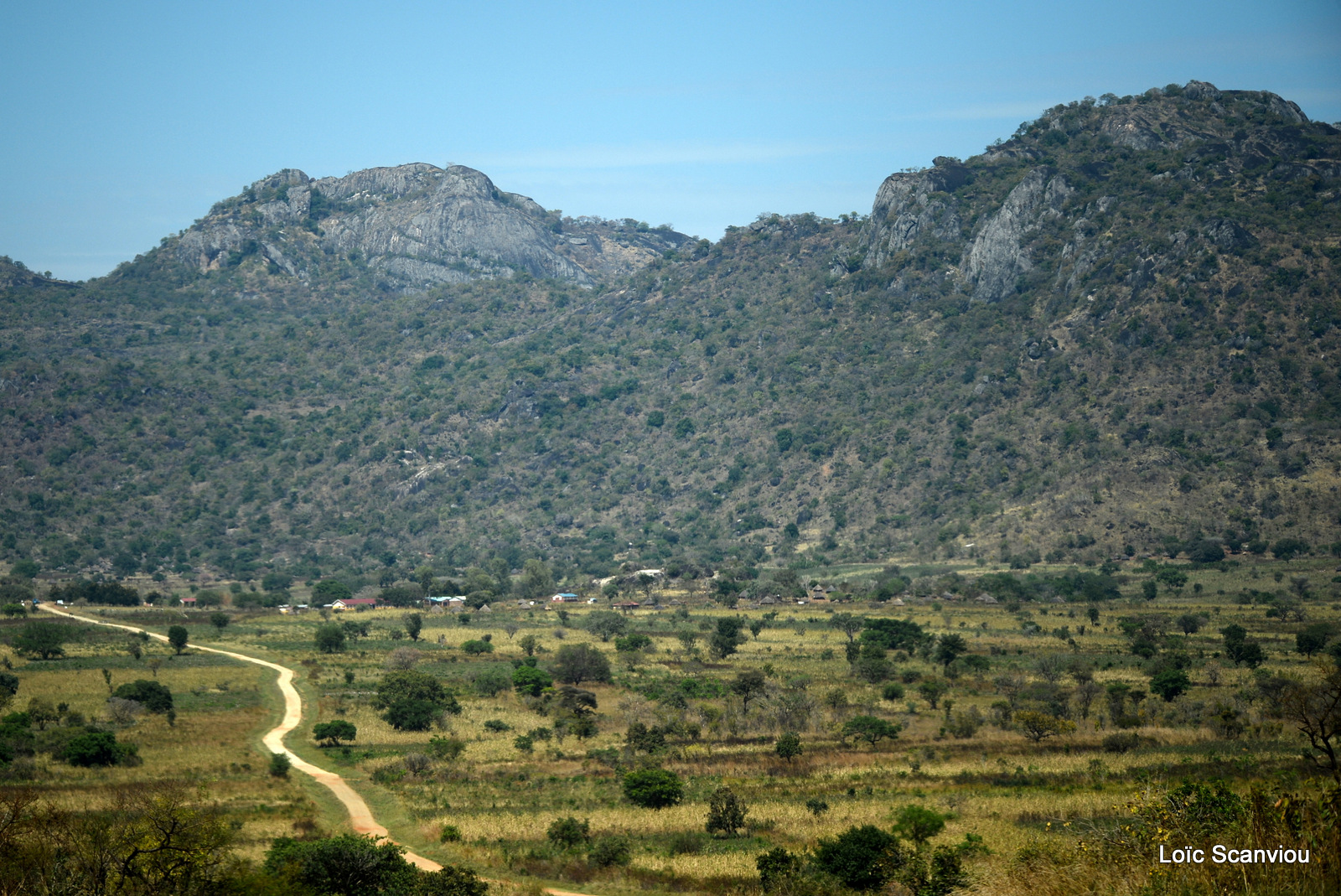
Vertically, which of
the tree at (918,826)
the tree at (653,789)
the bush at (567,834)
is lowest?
the tree at (653,789)

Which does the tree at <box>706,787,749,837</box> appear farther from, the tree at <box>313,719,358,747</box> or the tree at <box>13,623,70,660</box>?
the tree at <box>13,623,70,660</box>

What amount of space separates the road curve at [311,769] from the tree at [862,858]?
32.3 feet

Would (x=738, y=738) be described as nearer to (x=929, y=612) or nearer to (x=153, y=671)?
(x=153, y=671)

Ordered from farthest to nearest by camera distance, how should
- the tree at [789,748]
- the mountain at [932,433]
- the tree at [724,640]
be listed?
the mountain at [932,433]
the tree at [724,640]
the tree at [789,748]

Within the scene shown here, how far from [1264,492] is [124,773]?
113 m

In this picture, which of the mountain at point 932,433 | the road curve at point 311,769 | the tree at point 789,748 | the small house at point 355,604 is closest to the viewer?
the road curve at point 311,769

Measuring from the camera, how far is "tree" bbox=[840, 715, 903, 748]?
148ft

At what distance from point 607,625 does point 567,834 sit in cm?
5870

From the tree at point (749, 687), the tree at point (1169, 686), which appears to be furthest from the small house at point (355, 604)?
the tree at point (1169, 686)

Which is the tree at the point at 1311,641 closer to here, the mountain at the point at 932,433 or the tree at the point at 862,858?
the tree at the point at 862,858

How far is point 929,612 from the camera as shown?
3730 inches

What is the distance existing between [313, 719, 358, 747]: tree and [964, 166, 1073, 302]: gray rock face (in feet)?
493

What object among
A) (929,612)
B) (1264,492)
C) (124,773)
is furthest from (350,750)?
(1264,492)

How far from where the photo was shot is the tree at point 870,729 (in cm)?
4509
